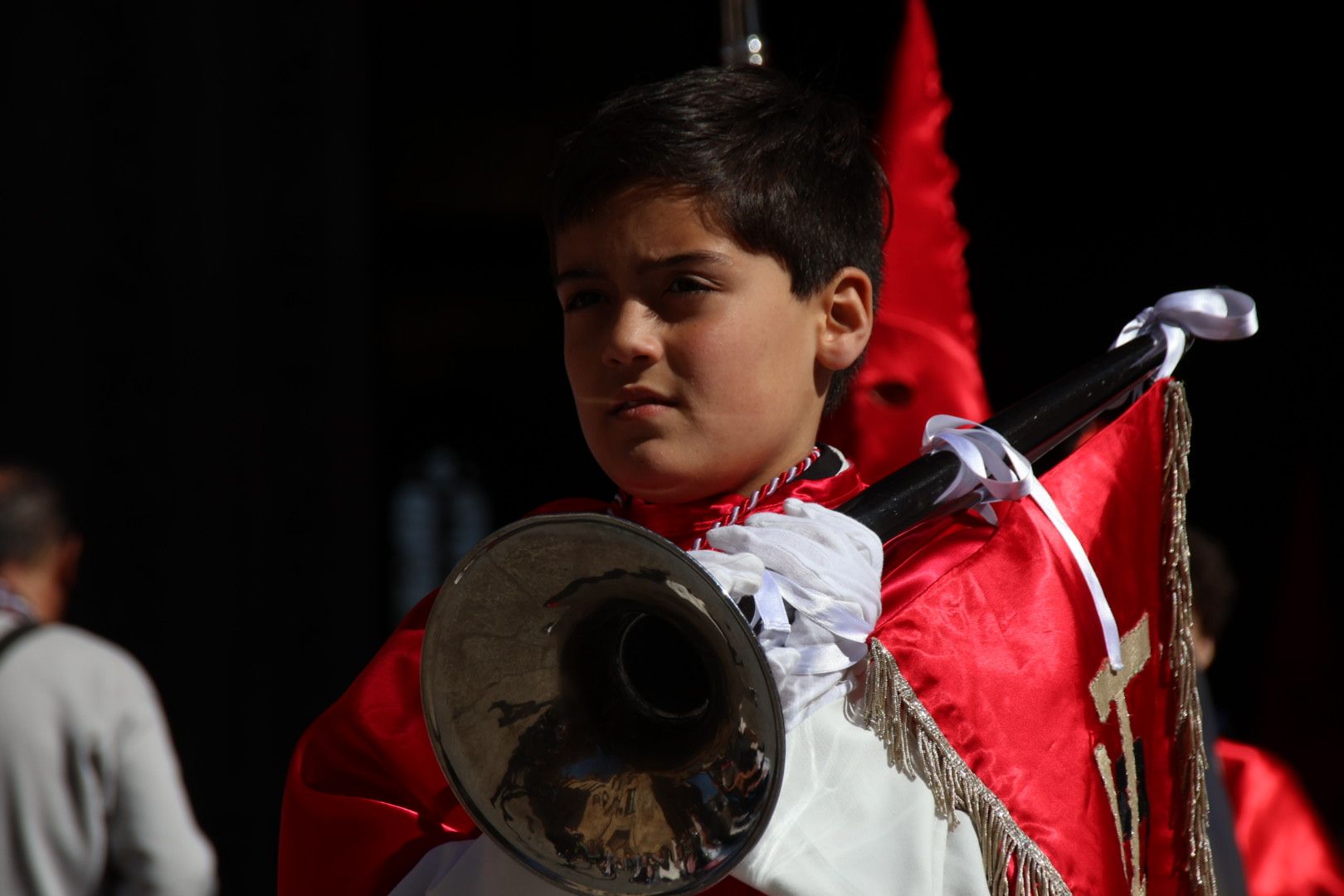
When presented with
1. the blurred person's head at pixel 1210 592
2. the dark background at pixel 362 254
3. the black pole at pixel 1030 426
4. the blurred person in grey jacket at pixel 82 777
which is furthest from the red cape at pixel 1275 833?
the blurred person in grey jacket at pixel 82 777

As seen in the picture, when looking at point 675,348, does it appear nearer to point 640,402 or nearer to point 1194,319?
point 640,402

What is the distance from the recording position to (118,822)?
9.19 ft

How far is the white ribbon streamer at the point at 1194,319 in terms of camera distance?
1.36m

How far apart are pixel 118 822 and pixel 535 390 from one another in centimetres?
448

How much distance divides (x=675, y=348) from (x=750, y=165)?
0.55 ft

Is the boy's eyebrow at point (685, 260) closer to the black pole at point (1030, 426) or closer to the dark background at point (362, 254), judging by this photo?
the black pole at point (1030, 426)

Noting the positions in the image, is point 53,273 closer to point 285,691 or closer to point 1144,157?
point 285,691

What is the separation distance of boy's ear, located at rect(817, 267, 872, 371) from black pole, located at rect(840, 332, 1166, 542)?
0.13m

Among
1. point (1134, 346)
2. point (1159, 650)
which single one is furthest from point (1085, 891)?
point (1134, 346)

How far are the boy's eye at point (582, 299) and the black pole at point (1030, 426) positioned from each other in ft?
0.87

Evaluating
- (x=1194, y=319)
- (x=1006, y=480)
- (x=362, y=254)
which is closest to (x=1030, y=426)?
(x=1006, y=480)

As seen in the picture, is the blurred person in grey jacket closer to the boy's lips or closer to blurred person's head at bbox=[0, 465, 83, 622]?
blurred person's head at bbox=[0, 465, 83, 622]

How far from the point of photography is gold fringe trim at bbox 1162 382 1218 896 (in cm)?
129

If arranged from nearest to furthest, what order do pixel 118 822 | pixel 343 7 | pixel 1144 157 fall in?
pixel 118 822
pixel 1144 157
pixel 343 7
